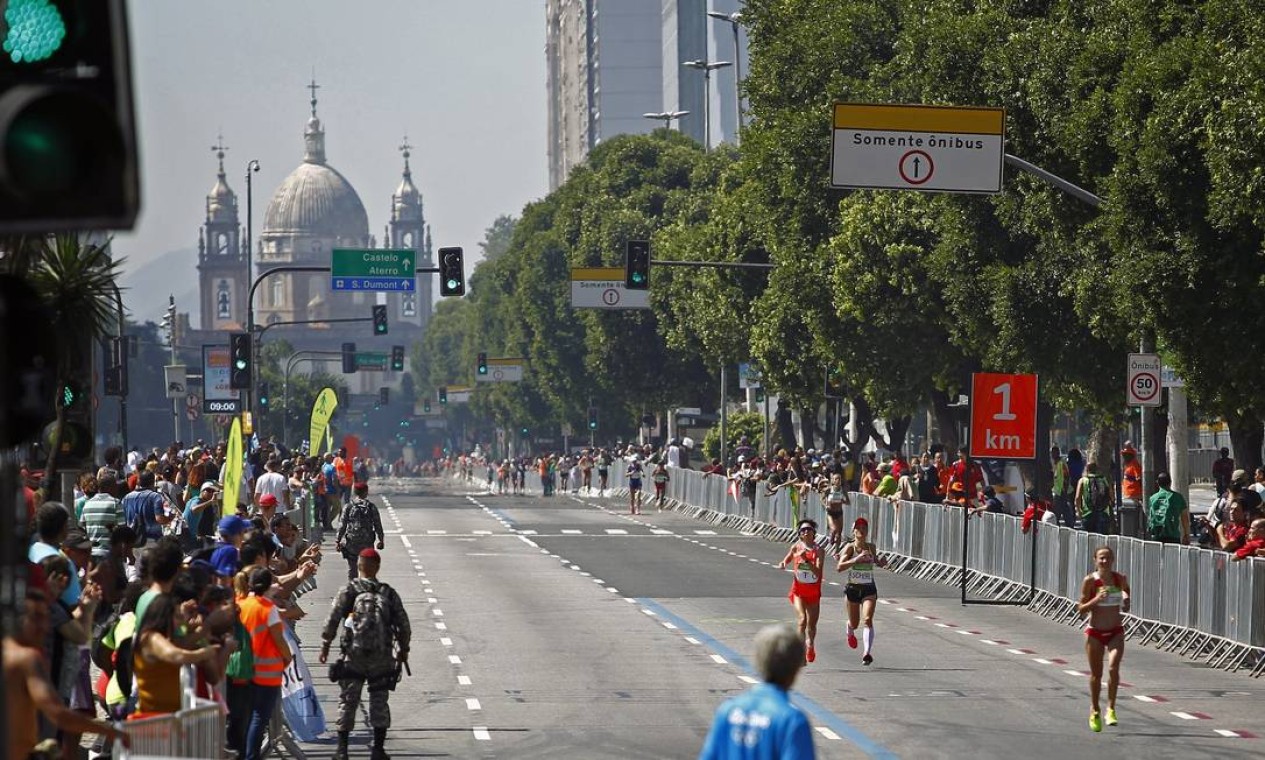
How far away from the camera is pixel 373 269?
68188 millimetres

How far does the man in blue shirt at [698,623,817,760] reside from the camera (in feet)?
26.7

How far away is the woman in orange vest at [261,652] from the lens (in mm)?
14977

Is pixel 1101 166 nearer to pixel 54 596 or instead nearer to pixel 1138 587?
pixel 1138 587

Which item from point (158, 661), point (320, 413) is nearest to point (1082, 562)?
point (320, 413)

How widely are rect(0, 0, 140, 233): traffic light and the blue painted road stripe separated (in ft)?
29.3

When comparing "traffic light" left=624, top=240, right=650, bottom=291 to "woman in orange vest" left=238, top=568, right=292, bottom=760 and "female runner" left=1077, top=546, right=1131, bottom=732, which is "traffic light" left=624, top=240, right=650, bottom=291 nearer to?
"female runner" left=1077, top=546, right=1131, bottom=732

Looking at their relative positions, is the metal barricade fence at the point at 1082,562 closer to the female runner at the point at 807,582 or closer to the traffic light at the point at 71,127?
the female runner at the point at 807,582

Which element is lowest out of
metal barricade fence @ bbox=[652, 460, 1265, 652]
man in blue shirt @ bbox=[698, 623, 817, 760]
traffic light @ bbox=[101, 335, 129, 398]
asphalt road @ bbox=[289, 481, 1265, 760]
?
asphalt road @ bbox=[289, 481, 1265, 760]

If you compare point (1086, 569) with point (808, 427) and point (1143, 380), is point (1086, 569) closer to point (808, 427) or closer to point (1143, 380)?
point (1143, 380)

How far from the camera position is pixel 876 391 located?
50.5 m

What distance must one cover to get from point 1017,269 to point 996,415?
9.10m

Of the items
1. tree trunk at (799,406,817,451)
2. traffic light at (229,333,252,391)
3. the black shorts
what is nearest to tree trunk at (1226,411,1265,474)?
the black shorts

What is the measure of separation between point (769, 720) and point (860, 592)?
1601 cm

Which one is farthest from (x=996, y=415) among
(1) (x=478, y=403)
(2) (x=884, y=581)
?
(1) (x=478, y=403)
